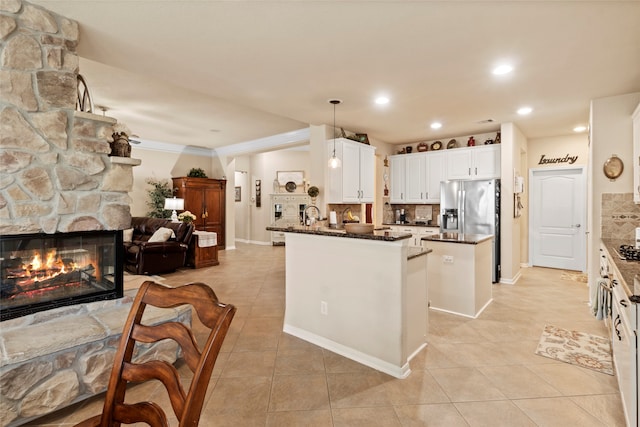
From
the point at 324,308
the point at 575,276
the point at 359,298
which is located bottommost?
the point at 575,276

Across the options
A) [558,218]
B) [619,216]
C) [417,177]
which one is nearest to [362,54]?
[619,216]

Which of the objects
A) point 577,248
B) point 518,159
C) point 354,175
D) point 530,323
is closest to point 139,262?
point 354,175

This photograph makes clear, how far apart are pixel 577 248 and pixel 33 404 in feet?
25.5

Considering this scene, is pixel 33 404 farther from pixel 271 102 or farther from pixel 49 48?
pixel 271 102

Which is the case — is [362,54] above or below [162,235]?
above

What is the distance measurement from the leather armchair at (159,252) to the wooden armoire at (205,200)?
4.62 feet

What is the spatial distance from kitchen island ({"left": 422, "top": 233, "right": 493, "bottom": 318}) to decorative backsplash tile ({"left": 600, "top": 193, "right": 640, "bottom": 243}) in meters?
1.37

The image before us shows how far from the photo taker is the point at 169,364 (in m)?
1.05

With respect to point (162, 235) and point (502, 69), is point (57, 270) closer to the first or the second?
point (162, 235)

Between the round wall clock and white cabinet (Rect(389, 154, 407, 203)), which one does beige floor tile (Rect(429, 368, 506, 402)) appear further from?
white cabinet (Rect(389, 154, 407, 203))

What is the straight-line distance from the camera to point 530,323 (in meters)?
3.45

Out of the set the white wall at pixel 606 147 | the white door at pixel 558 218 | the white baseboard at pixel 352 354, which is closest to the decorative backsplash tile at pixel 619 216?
the white wall at pixel 606 147

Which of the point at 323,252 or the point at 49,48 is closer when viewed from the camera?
the point at 49,48

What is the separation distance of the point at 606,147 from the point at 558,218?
2.85m
